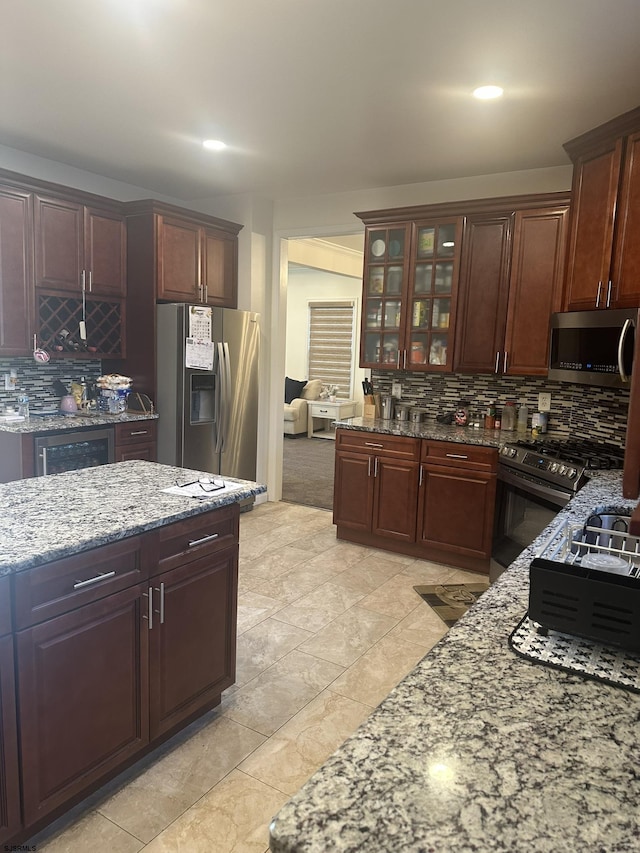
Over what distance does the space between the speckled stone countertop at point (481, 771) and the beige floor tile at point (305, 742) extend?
1226mm

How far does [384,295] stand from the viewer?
14.6ft

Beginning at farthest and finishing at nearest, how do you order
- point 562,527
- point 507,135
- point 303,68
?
A: point 507,135
point 303,68
point 562,527

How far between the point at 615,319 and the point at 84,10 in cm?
261

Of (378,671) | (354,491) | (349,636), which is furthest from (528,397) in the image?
(378,671)

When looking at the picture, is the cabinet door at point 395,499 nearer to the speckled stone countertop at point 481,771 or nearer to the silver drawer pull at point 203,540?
the silver drawer pull at point 203,540

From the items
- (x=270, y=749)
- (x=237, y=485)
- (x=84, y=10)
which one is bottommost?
(x=270, y=749)

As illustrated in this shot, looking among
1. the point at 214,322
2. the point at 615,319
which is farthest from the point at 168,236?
the point at 615,319

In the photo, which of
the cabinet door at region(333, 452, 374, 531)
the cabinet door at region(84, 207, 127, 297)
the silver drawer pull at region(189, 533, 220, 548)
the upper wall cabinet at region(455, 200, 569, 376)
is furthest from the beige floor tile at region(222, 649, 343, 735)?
the cabinet door at region(84, 207, 127, 297)

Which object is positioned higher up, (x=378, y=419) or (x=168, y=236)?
(x=168, y=236)

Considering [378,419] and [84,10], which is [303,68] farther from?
[378,419]

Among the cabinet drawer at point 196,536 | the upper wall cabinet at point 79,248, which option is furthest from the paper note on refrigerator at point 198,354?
the cabinet drawer at point 196,536

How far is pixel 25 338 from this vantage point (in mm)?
3902

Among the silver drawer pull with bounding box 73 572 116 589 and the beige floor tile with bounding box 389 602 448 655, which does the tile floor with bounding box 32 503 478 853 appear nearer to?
the beige floor tile with bounding box 389 602 448 655

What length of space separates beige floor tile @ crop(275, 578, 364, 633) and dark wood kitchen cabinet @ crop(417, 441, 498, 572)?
78cm
